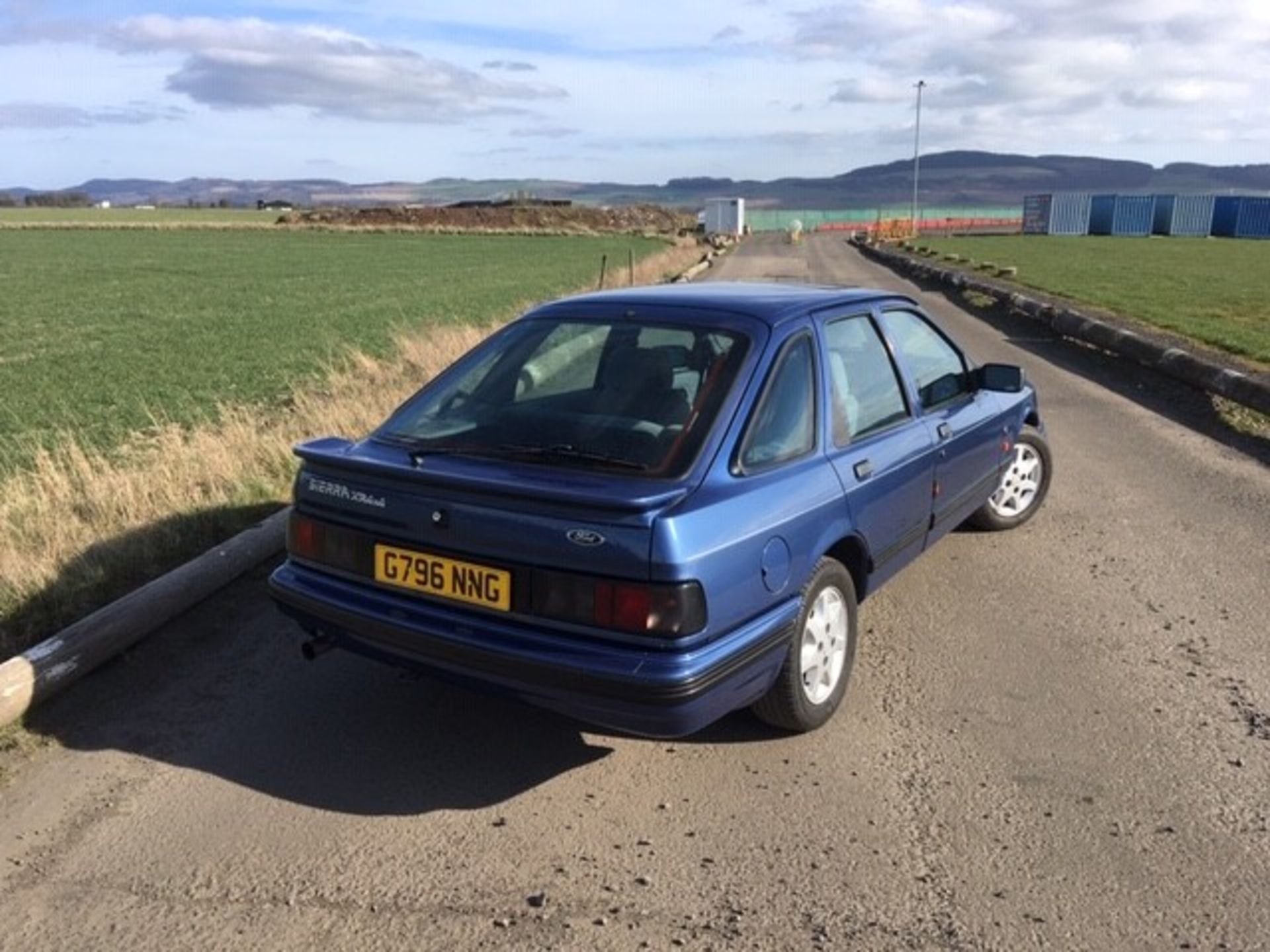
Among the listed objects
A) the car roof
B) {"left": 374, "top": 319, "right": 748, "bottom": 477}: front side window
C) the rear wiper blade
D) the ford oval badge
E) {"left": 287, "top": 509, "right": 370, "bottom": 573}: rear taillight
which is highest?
the car roof

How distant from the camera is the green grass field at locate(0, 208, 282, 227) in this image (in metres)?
90.7

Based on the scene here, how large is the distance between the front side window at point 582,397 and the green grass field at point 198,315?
5985mm

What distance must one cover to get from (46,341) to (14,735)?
17547 millimetres

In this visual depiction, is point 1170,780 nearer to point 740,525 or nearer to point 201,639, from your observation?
point 740,525

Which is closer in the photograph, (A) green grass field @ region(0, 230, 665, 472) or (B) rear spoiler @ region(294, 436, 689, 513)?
(B) rear spoiler @ region(294, 436, 689, 513)

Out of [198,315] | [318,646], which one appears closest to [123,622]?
[318,646]

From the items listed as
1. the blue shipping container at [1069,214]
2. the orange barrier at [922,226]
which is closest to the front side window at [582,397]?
the orange barrier at [922,226]

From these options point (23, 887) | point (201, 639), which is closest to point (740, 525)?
point (23, 887)

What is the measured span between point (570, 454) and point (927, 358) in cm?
228

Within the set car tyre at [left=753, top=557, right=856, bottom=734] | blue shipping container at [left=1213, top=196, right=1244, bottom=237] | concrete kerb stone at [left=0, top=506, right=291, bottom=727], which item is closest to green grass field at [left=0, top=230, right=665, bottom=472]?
concrete kerb stone at [left=0, top=506, right=291, bottom=727]

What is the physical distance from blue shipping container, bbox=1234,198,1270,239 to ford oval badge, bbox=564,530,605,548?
81462mm

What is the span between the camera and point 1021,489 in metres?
6.43

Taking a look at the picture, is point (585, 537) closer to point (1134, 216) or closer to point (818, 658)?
point (818, 658)

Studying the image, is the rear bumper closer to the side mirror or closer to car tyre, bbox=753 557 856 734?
car tyre, bbox=753 557 856 734
